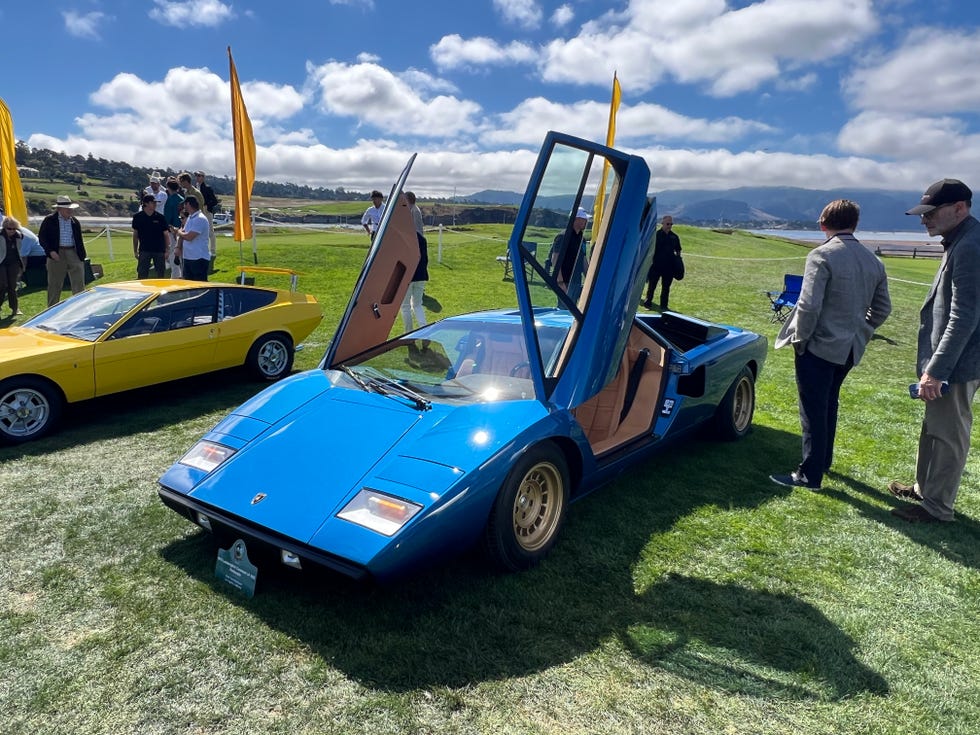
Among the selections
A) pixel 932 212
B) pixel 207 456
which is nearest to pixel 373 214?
pixel 207 456

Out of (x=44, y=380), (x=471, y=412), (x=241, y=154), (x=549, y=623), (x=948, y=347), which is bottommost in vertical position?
(x=549, y=623)

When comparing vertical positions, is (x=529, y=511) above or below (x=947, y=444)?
below

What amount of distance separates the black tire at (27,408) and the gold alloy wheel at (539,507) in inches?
160

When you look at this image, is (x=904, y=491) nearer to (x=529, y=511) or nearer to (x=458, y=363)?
(x=529, y=511)

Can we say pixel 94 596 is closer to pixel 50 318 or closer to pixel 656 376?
pixel 656 376

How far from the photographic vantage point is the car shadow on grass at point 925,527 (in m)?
3.37

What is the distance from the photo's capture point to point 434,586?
284cm

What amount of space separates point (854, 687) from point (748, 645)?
39 cm

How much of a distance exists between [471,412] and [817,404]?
7.97ft

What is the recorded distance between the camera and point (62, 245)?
8.84 m

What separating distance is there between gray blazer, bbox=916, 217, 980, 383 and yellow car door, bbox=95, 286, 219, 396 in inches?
229

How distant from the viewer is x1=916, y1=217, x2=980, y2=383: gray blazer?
3.28m

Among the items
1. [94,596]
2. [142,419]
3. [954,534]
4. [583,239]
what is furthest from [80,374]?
[954,534]

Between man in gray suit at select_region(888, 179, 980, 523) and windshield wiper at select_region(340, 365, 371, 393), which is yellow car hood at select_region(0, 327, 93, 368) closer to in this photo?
windshield wiper at select_region(340, 365, 371, 393)
